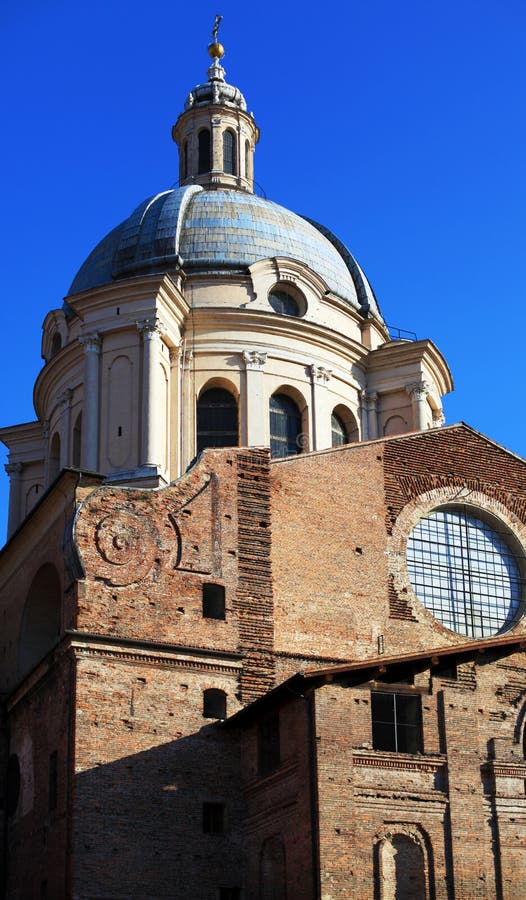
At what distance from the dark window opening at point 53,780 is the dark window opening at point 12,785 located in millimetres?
2740

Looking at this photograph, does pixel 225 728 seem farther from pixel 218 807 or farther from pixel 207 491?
pixel 207 491

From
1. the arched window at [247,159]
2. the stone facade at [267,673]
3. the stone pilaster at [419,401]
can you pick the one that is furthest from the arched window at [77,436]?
the arched window at [247,159]

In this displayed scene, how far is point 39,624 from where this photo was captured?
36625mm

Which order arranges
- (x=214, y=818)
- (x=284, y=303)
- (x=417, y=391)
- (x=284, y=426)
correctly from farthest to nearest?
(x=417, y=391)
(x=284, y=303)
(x=284, y=426)
(x=214, y=818)

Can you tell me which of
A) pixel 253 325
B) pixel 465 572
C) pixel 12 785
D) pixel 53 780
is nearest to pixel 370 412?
pixel 253 325

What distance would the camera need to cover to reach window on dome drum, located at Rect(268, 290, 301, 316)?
4647 centimetres

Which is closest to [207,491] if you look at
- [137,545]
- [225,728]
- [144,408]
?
[137,545]

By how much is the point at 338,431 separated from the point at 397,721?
17.3 metres

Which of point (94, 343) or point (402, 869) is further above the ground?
point (94, 343)

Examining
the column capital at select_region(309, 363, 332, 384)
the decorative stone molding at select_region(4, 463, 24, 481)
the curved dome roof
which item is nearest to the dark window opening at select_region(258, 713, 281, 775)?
the column capital at select_region(309, 363, 332, 384)

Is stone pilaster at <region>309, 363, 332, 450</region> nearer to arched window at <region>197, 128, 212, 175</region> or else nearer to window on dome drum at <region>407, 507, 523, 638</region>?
window on dome drum at <region>407, 507, 523, 638</region>

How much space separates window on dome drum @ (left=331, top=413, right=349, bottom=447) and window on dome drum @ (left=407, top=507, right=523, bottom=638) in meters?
10.4

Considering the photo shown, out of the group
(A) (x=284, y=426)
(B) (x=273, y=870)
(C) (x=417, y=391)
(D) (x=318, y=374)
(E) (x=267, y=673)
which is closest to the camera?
(B) (x=273, y=870)

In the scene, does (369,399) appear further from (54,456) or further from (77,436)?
(54,456)
